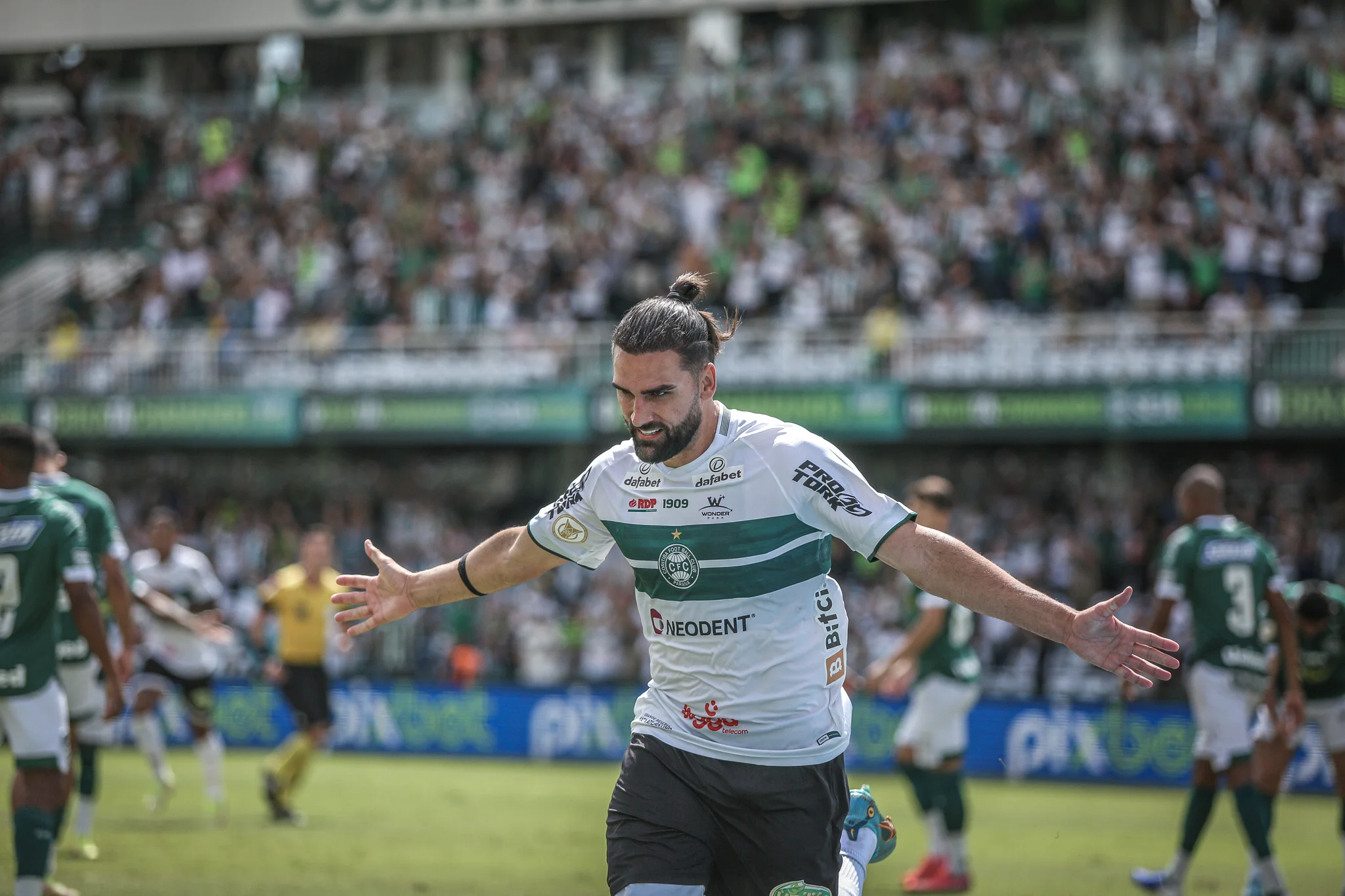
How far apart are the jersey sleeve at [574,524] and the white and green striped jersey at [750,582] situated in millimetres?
204

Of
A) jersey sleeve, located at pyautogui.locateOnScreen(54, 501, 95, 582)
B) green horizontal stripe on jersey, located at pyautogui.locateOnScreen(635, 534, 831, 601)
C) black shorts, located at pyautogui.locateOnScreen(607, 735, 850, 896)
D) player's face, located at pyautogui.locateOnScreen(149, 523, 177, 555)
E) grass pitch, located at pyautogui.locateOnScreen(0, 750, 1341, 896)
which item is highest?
green horizontal stripe on jersey, located at pyautogui.locateOnScreen(635, 534, 831, 601)

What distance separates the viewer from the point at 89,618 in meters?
7.70

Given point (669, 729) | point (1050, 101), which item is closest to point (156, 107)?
point (1050, 101)

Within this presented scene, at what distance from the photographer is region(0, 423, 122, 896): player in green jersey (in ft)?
24.8

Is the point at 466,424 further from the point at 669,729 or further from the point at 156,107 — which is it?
the point at 669,729

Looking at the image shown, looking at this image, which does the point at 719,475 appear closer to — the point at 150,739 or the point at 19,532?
the point at 19,532

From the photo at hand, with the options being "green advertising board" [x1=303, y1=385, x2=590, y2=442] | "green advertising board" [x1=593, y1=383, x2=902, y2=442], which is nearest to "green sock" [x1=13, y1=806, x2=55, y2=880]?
"green advertising board" [x1=593, y1=383, x2=902, y2=442]

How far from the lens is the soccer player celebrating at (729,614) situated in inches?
198

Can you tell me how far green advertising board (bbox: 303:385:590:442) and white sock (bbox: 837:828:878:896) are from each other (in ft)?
Result: 60.5

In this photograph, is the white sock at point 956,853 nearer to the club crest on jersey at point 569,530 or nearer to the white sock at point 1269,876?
the white sock at point 1269,876

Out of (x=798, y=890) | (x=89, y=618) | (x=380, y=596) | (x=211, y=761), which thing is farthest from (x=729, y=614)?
(x=211, y=761)

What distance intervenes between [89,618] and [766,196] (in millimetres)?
18760

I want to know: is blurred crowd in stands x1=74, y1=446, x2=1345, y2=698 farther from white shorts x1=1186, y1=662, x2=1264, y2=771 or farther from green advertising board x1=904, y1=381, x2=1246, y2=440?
white shorts x1=1186, y1=662, x2=1264, y2=771

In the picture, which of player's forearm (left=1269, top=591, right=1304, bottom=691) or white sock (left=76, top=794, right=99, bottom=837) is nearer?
player's forearm (left=1269, top=591, right=1304, bottom=691)
